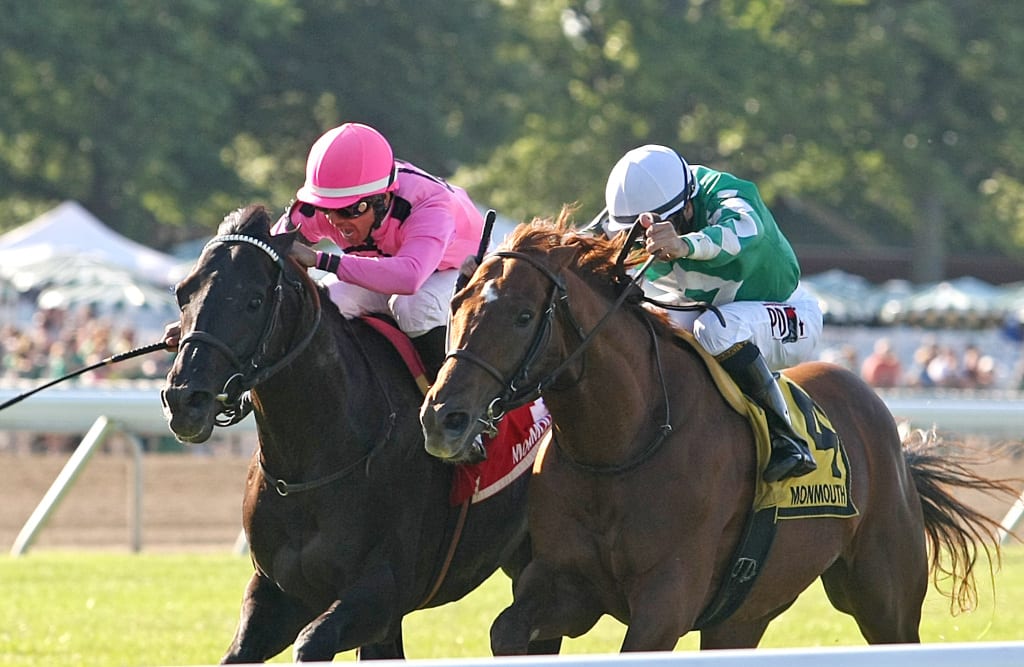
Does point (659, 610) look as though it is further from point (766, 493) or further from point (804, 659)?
point (804, 659)

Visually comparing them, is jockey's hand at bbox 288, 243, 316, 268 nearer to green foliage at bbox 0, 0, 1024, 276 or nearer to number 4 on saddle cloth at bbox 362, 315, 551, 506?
number 4 on saddle cloth at bbox 362, 315, 551, 506

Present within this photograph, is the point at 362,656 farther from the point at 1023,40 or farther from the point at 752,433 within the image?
the point at 1023,40

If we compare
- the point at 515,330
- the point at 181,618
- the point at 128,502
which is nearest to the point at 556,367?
the point at 515,330

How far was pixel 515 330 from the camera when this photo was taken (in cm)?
454

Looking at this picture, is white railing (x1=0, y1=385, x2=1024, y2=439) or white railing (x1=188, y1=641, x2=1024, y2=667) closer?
white railing (x1=188, y1=641, x2=1024, y2=667)

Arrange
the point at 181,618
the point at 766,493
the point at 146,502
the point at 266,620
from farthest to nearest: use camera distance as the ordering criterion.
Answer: the point at 146,502
the point at 181,618
the point at 766,493
the point at 266,620

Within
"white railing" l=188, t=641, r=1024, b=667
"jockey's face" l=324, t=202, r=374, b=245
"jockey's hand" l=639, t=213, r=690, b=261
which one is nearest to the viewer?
"white railing" l=188, t=641, r=1024, b=667

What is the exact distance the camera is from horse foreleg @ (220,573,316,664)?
16.6 ft

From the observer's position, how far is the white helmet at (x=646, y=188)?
17.0 feet

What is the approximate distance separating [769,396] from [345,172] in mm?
1455

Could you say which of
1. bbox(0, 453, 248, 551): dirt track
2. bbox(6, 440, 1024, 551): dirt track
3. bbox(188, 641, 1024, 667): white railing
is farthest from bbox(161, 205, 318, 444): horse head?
bbox(0, 453, 248, 551): dirt track

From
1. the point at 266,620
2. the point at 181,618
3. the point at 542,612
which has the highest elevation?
A: the point at 542,612

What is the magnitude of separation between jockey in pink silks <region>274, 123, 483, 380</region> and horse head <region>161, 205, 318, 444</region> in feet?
0.46

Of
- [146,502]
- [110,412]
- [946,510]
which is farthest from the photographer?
[146,502]
